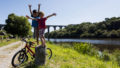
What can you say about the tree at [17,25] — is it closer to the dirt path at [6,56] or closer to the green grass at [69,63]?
the dirt path at [6,56]

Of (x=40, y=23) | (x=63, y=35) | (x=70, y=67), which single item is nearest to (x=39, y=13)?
(x=40, y=23)

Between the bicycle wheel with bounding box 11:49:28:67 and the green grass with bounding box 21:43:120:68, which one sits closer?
the bicycle wheel with bounding box 11:49:28:67

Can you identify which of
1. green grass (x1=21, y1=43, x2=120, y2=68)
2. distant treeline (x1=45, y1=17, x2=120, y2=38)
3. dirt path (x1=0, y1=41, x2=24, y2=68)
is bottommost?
green grass (x1=21, y1=43, x2=120, y2=68)

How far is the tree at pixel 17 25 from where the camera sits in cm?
2968

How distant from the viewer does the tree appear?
29.7 m

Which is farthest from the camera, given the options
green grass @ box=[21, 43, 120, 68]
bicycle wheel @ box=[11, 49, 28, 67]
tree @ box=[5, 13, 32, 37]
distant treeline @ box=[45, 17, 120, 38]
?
distant treeline @ box=[45, 17, 120, 38]

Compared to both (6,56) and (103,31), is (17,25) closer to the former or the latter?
(6,56)

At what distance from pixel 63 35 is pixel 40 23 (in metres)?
84.3

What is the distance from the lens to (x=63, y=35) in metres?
88.3

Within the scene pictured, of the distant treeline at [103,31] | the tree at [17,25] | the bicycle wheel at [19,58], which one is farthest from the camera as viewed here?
the distant treeline at [103,31]

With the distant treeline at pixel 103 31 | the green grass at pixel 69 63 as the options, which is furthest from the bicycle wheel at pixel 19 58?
the distant treeline at pixel 103 31

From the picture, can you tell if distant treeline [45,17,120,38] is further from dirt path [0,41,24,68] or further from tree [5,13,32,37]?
dirt path [0,41,24,68]

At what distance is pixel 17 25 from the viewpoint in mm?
30844

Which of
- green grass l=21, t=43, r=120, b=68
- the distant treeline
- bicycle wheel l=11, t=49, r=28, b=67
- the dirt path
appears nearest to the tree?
the dirt path
